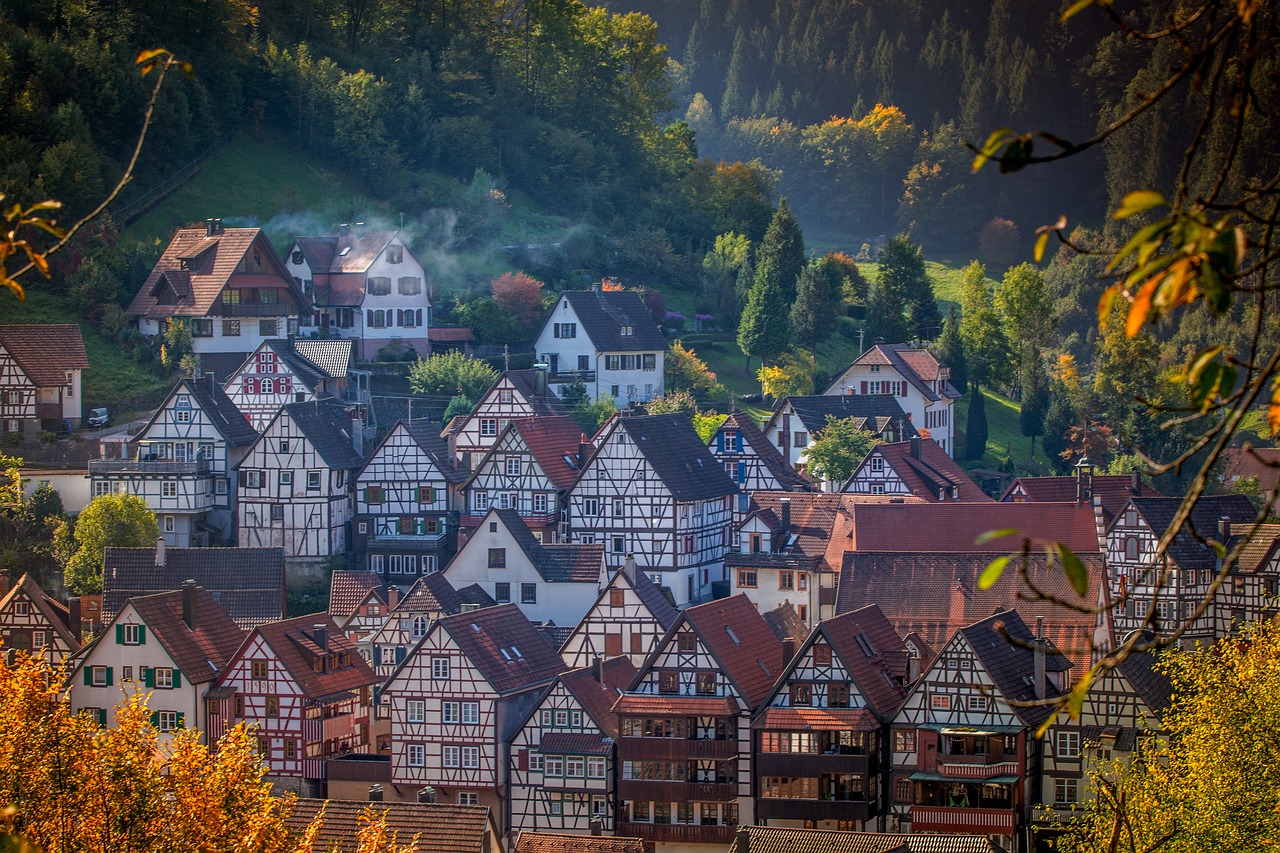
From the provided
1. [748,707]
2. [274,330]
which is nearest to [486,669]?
[748,707]

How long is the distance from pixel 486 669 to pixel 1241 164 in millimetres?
92603

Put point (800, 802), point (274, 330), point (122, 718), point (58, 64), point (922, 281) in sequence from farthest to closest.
A: point (922, 281), point (58, 64), point (274, 330), point (800, 802), point (122, 718)

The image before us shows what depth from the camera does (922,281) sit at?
10069cm

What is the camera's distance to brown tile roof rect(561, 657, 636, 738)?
47781 millimetres

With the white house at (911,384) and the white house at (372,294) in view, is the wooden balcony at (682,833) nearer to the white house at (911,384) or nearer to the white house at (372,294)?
the white house at (372,294)

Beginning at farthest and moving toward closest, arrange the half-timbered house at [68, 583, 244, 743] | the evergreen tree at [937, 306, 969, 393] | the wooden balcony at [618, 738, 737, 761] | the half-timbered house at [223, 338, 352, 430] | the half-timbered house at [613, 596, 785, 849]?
the evergreen tree at [937, 306, 969, 393]
the half-timbered house at [223, 338, 352, 430]
the half-timbered house at [68, 583, 244, 743]
the wooden balcony at [618, 738, 737, 761]
the half-timbered house at [613, 596, 785, 849]

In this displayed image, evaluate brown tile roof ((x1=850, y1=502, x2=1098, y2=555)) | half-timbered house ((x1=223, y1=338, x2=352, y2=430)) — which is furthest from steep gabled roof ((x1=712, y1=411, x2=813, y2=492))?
half-timbered house ((x1=223, y1=338, x2=352, y2=430))

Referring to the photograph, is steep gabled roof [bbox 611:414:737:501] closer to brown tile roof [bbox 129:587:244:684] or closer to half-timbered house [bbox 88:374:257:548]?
half-timbered house [bbox 88:374:257:548]

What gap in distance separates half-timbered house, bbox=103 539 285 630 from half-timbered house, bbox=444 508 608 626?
18.2ft

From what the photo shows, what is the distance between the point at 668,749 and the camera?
47062mm

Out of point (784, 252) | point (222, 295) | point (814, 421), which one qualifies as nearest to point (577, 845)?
point (814, 421)

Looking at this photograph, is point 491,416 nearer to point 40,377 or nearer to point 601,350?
point 601,350

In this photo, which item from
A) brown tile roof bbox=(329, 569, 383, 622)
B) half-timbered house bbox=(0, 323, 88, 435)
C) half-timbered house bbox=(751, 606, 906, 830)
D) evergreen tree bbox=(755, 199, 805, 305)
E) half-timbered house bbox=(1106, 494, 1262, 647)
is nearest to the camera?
half-timbered house bbox=(751, 606, 906, 830)

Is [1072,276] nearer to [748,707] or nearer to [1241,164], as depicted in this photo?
[1241,164]
